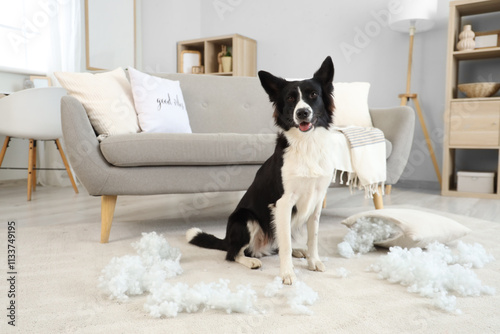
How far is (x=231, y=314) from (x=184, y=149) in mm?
1075

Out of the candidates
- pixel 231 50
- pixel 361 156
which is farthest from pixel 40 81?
pixel 361 156

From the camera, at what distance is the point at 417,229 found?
1.62 m

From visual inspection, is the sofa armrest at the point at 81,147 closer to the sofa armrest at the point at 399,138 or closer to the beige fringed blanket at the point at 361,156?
the beige fringed blanket at the point at 361,156

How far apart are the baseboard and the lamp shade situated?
5.21 ft

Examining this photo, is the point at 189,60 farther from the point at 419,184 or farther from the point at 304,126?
the point at 304,126

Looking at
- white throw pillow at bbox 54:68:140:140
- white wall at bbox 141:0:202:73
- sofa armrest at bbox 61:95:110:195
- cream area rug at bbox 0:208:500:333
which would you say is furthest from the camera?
white wall at bbox 141:0:202:73

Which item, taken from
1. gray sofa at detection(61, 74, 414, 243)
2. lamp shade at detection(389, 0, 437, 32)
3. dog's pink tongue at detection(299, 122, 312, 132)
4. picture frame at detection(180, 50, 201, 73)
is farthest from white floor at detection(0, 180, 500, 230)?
picture frame at detection(180, 50, 201, 73)

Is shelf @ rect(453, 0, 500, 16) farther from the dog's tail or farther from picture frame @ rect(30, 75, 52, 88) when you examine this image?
picture frame @ rect(30, 75, 52, 88)

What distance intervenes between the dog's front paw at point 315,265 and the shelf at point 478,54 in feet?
9.69

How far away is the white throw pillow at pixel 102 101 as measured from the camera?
6.93ft

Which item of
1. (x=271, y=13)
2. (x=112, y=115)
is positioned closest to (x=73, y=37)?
(x=271, y=13)

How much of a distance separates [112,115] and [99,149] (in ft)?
1.08

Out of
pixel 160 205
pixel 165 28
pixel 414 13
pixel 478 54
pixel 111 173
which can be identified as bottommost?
pixel 160 205

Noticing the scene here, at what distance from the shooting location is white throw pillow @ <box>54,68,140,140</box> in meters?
2.11
